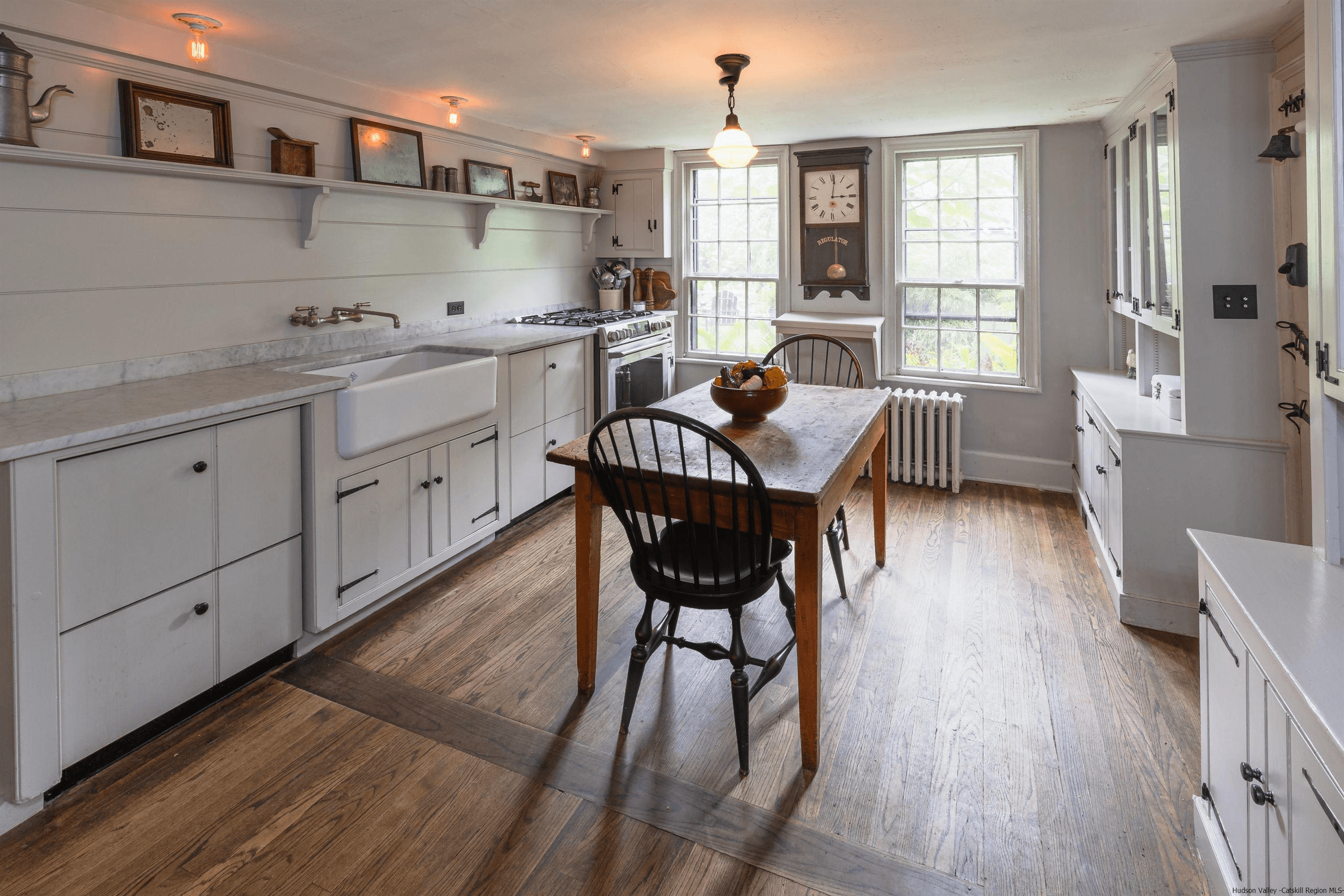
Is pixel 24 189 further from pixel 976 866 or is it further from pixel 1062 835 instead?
pixel 1062 835

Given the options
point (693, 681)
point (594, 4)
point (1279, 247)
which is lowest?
point (693, 681)

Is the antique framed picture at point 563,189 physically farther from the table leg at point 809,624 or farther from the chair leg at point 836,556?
the table leg at point 809,624

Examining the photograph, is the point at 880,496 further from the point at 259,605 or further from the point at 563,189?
the point at 563,189

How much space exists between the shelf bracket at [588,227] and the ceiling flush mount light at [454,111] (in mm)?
1490

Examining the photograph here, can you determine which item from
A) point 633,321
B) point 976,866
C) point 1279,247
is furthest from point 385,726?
point 1279,247

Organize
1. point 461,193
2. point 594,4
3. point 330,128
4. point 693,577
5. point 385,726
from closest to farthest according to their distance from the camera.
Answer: point 693,577, point 385,726, point 594,4, point 330,128, point 461,193

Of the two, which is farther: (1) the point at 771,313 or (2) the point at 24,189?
(1) the point at 771,313

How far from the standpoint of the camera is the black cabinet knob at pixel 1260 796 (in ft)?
4.19

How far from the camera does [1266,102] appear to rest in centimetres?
268

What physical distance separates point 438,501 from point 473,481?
268 mm

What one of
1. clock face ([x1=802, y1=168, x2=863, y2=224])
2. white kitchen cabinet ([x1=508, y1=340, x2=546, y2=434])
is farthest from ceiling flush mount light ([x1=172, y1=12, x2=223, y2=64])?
clock face ([x1=802, y1=168, x2=863, y2=224])

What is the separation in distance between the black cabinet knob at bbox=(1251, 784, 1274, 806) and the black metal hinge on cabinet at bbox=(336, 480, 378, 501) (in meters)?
2.74

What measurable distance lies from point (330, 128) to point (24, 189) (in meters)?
1.36

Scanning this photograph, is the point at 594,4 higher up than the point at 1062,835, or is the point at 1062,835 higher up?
the point at 594,4
